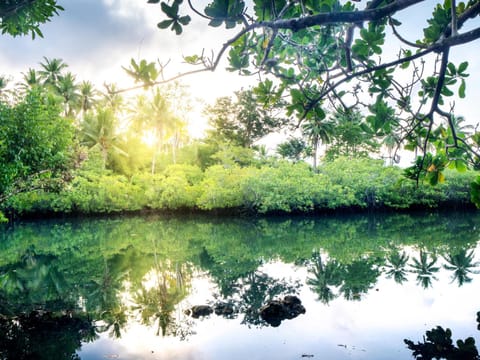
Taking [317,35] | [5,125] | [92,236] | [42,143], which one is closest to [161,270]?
[42,143]

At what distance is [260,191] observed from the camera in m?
20.6

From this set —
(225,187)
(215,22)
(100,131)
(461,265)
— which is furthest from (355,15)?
(100,131)

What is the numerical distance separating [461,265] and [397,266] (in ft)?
4.37

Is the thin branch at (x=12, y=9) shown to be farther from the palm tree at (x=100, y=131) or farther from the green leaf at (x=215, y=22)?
the palm tree at (x=100, y=131)

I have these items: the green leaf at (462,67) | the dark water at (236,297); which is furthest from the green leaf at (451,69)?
the dark water at (236,297)

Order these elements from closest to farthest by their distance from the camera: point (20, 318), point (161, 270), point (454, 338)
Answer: point (454, 338) → point (20, 318) → point (161, 270)

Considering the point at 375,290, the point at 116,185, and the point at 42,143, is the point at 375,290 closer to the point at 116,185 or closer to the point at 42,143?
the point at 42,143

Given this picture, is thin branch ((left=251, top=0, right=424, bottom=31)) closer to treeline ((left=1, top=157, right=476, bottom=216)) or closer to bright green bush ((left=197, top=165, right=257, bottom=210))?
treeline ((left=1, top=157, right=476, bottom=216))

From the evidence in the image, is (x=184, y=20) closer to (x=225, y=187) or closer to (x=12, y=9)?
(x=12, y=9)

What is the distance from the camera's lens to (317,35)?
2.56 m

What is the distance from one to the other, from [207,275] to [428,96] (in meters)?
5.77

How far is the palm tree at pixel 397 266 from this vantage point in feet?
22.0

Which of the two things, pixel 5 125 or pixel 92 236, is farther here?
pixel 92 236

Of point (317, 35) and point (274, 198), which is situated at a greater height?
point (317, 35)
